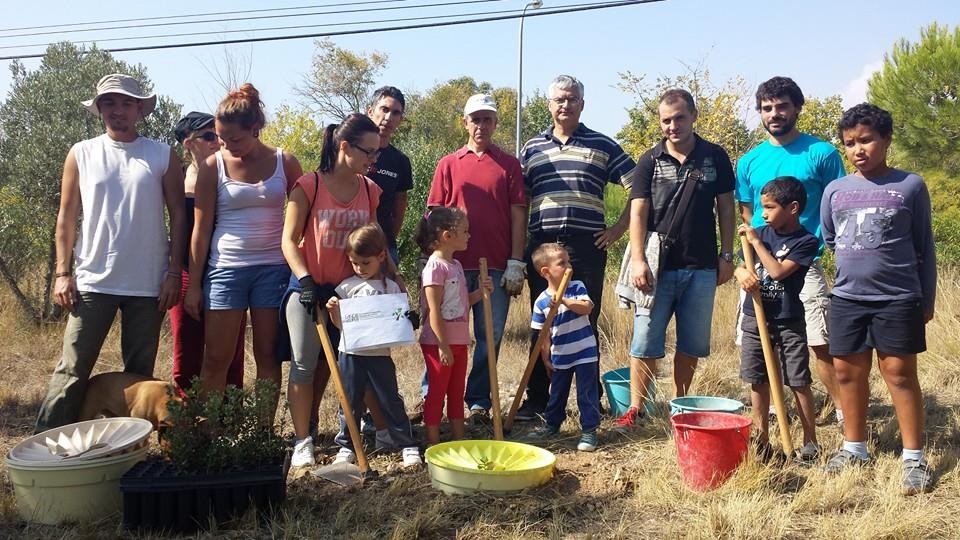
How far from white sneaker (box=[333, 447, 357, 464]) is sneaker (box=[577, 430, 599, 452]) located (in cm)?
131

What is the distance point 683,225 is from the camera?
464 centimetres

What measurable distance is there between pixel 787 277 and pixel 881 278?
465 mm

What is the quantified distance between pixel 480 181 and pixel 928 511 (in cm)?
298

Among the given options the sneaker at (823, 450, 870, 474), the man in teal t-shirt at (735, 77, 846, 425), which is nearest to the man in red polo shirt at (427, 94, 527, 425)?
the man in teal t-shirt at (735, 77, 846, 425)

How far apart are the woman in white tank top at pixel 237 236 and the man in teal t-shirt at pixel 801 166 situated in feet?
8.80

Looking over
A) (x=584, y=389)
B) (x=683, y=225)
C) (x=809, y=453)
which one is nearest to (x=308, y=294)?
(x=584, y=389)

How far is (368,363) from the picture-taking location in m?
4.23

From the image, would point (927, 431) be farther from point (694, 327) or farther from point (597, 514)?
point (597, 514)

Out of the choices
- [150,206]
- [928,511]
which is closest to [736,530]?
[928,511]

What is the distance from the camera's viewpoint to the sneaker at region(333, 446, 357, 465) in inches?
166

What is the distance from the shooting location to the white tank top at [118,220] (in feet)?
13.4

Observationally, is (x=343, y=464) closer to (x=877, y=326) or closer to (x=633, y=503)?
(x=633, y=503)

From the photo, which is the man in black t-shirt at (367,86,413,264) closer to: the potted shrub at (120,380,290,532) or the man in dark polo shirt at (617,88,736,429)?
the man in dark polo shirt at (617,88,736,429)

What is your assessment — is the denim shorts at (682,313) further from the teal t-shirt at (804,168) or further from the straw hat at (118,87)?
the straw hat at (118,87)
